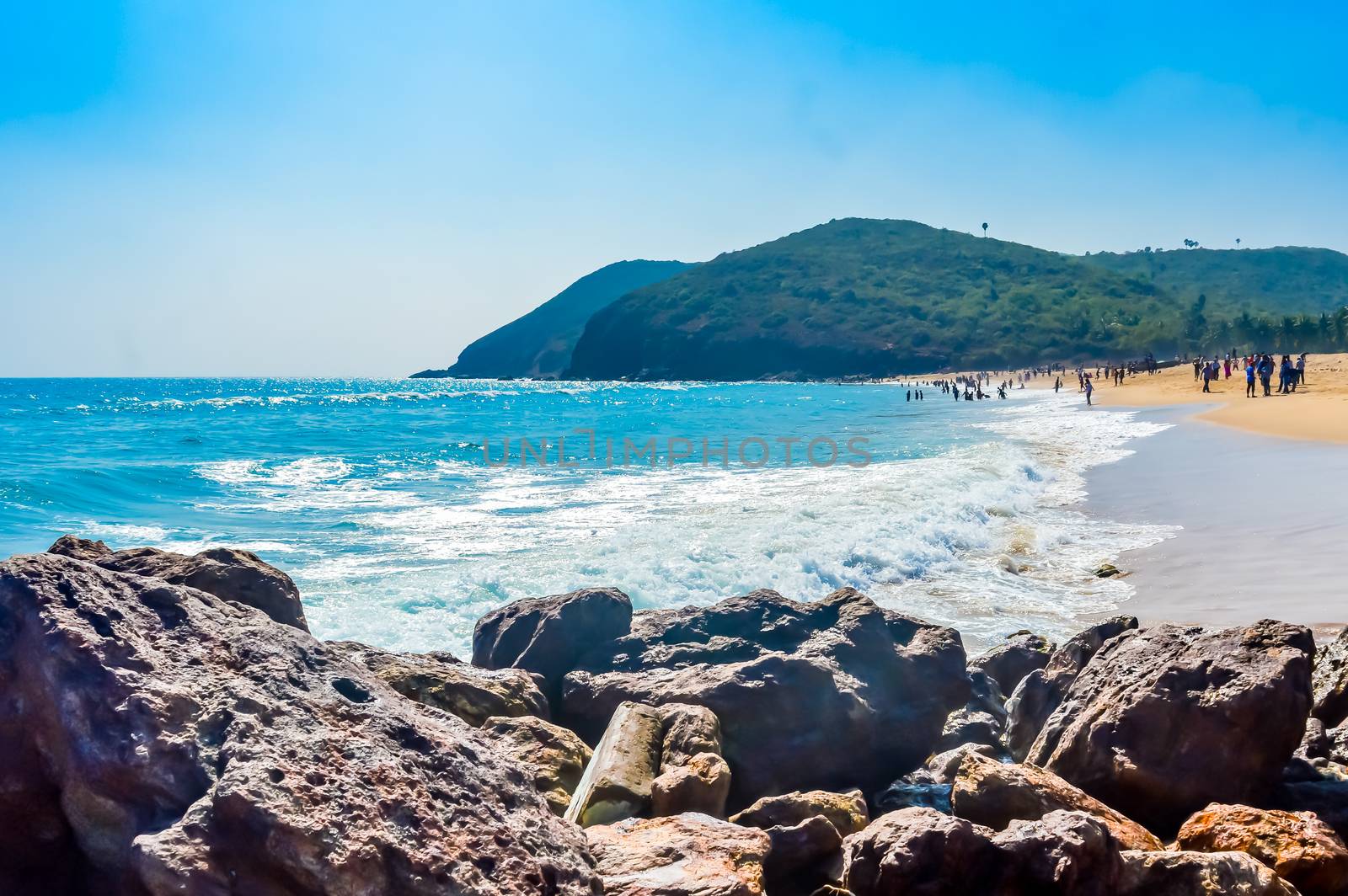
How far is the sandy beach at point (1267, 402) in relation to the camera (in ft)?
72.2

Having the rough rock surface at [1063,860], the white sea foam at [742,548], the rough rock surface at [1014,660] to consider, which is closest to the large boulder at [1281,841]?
the rough rock surface at [1063,860]

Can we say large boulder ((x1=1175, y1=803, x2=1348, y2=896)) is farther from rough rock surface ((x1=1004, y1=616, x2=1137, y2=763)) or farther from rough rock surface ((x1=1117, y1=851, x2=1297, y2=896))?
rough rock surface ((x1=1004, y1=616, x2=1137, y2=763))

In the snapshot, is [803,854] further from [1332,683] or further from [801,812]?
[1332,683]

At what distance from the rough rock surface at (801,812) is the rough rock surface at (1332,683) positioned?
103 inches

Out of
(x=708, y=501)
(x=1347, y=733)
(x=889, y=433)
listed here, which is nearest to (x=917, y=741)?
(x=1347, y=733)

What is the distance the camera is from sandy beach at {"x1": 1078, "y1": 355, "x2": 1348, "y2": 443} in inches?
867

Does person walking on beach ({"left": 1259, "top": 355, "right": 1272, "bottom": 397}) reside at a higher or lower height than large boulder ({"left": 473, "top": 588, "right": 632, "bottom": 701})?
higher

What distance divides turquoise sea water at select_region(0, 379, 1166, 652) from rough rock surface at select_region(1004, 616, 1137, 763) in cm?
278

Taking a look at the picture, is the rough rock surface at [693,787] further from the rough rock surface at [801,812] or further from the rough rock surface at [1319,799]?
the rough rock surface at [1319,799]

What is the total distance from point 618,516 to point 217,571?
1033 centimetres

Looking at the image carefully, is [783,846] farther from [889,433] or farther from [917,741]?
[889,433]

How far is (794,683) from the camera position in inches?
196

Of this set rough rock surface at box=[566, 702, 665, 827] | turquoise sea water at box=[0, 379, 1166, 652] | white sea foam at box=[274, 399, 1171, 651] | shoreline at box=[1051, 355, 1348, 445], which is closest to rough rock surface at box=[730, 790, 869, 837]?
rough rock surface at box=[566, 702, 665, 827]

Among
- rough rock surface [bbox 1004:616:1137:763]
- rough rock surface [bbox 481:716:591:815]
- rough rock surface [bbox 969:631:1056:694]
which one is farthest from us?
rough rock surface [bbox 969:631:1056:694]
